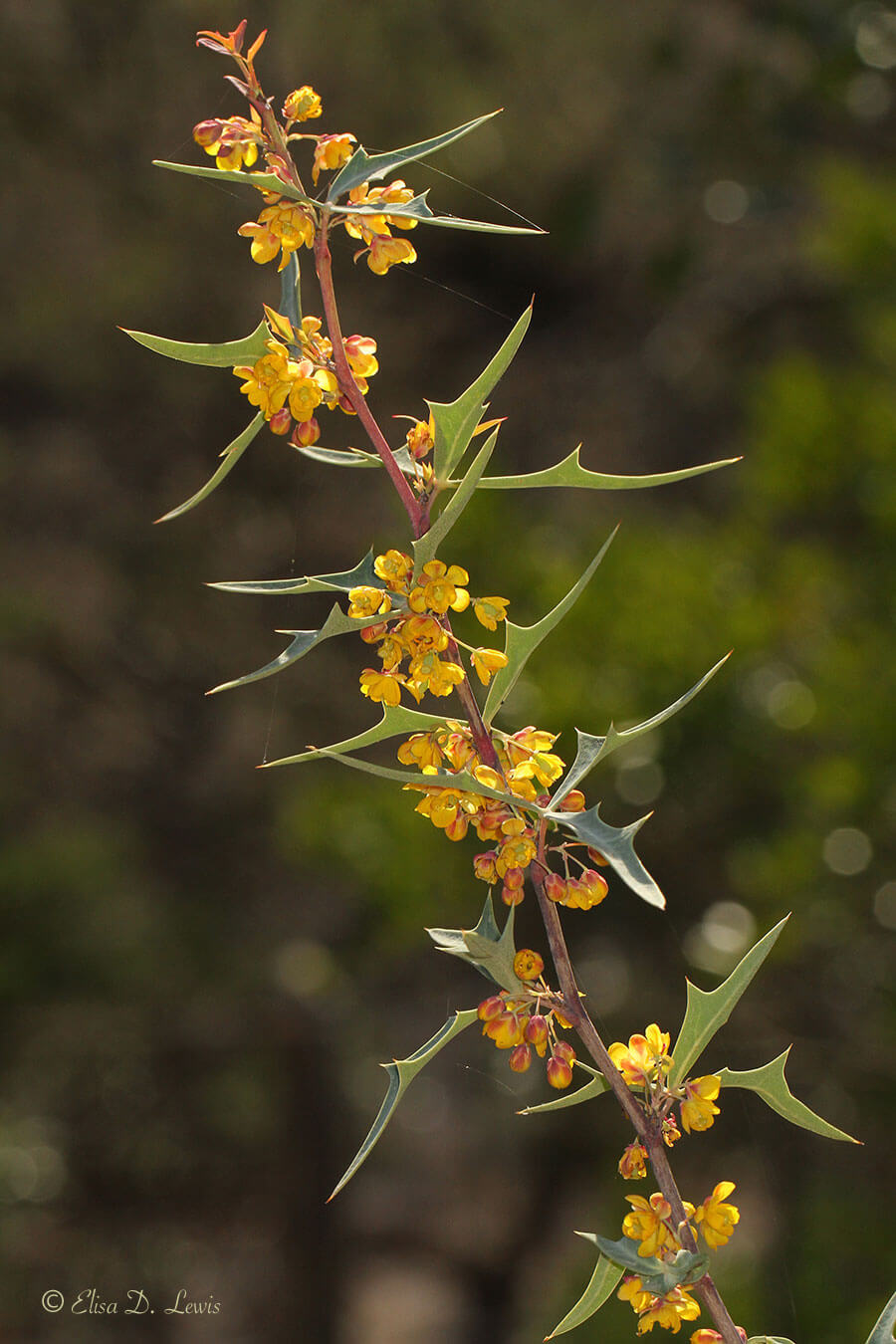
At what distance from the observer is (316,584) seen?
24 centimetres

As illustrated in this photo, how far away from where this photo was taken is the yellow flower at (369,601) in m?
0.27

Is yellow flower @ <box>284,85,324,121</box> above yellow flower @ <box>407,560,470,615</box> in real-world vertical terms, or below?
above

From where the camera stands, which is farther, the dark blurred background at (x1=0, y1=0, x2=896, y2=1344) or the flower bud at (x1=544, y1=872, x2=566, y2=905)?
the dark blurred background at (x1=0, y1=0, x2=896, y2=1344)

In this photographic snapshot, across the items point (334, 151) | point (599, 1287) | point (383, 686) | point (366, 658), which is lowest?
point (366, 658)

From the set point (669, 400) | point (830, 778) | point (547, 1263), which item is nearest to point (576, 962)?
point (830, 778)

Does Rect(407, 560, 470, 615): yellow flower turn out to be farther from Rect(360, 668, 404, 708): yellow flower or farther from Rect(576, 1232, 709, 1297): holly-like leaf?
Rect(576, 1232, 709, 1297): holly-like leaf

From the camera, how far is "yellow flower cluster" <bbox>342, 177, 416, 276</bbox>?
0.28 metres

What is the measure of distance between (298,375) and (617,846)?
0.13m

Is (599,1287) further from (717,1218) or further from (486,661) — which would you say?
(486,661)

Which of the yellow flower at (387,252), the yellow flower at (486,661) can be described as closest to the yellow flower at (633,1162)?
the yellow flower at (486,661)

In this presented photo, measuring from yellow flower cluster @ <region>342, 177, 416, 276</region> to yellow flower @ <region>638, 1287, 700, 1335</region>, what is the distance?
243 millimetres

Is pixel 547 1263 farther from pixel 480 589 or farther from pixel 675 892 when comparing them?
pixel 480 589

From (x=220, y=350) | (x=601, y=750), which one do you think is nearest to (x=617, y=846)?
(x=601, y=750)

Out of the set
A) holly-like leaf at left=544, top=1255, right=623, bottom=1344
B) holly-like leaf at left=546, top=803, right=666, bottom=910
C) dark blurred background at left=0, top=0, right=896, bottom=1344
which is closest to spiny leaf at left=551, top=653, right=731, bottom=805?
holly-like leaf at left=546, top=803, right=666, bottom=910
